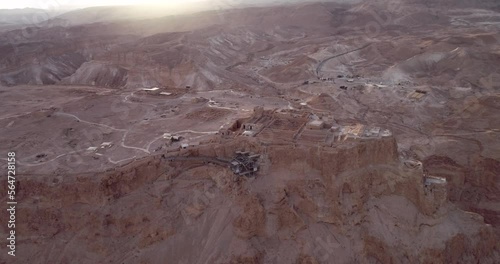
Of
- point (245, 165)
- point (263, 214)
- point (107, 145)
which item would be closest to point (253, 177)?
point (245, 165)

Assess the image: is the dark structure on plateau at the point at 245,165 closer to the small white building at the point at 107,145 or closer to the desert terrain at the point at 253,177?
the desert terrain at the point at 253,177

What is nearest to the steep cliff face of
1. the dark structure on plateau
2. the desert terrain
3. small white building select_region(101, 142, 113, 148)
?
the desert terrain

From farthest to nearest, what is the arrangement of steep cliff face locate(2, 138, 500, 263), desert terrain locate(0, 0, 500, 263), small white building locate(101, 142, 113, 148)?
small white building locate(101, 142, 113, 148) → desert terrain locate(0, 0, 500, 263) → steep cliff face locate(2, 138, 500, 263)

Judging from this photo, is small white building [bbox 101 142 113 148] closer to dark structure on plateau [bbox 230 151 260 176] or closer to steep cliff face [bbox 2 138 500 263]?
steep cliff face [bbox 2 138 500 263]

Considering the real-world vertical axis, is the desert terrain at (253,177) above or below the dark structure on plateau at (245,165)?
below

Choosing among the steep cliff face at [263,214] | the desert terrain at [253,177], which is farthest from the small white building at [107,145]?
the steep cliff face at [263,214]

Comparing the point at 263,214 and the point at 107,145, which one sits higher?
the point at 107,145

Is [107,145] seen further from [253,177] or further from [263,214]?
[263,214]

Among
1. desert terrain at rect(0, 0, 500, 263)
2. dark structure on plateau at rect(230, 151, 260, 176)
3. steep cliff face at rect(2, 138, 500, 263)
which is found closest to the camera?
steep cliff face at rect(2, 138, 500, 263)

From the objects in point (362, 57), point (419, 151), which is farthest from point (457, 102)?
point (362, 57)
